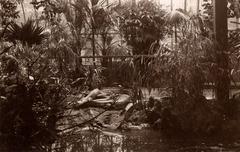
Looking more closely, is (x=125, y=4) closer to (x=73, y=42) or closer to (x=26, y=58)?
(x=73, y=42)

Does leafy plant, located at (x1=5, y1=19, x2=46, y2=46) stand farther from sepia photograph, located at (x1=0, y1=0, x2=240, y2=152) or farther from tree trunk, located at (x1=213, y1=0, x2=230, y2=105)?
tree trunk, located at (x1=213, y1=0, x2=230, y2=105)

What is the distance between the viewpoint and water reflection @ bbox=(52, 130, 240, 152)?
6871 mm

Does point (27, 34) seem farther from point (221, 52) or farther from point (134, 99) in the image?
point (221, 52)

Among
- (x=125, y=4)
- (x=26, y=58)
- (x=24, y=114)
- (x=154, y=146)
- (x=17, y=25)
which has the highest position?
(x=125, y=4)

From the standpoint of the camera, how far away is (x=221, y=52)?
26.2 ft

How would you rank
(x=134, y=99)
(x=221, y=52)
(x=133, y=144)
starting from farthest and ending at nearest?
(x=134, y=99) → (x=221, y=52) → (x=133, y=144)

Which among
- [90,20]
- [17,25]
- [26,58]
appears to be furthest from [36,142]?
[90,20]

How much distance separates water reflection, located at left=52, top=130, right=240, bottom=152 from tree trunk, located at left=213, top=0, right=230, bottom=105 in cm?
109

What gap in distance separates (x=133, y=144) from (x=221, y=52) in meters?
2.24

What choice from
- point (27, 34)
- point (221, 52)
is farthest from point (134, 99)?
point (27, 34)

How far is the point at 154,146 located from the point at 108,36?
7.48m

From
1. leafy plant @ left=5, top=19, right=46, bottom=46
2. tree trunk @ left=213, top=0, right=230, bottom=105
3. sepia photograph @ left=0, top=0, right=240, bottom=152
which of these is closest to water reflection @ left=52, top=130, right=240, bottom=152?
sepia photograph @ left=0, top=0, right=240, bottom=152

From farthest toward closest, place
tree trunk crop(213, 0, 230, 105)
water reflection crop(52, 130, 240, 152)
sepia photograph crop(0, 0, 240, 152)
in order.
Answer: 1. tree trunk crop(213, 0, 230, 105)
2. water reflection crop(52, 130, 240, 152)
3. sepia photograph crop(0, 0, 240, 152)

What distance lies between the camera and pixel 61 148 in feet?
22.0
